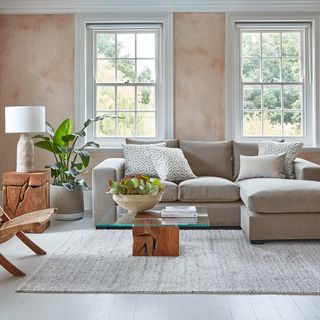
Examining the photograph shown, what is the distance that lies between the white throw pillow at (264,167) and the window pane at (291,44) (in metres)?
1.57

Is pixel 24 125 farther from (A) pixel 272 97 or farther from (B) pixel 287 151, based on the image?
(A) pixel 272 97

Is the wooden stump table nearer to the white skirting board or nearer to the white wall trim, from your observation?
the white skirting board

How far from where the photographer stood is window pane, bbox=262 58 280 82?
20.1ft

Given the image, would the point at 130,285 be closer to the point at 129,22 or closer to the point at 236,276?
the point at 236,276

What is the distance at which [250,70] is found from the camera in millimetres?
6137

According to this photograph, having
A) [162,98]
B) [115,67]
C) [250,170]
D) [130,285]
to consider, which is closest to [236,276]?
[130,285]

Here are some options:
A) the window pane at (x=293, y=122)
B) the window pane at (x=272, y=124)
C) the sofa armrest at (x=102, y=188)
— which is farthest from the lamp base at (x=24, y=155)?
the window pane at (x=293, y=122)

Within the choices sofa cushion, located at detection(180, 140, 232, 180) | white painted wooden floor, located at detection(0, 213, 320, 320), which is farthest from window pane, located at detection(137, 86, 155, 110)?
white painted wooden floor, located at detection(0, 213, 320, 320)

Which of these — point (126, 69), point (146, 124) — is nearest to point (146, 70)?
point (126, 69)

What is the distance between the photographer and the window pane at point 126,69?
6.17 meters

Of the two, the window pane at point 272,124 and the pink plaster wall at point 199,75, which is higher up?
the pink plaster wall at point 199,75

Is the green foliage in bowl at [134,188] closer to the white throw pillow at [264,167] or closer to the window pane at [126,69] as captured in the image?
the white throw pillow at [264,167]

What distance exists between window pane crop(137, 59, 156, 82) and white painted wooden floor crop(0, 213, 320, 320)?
3571 mm

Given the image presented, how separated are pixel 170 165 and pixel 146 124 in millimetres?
1222
